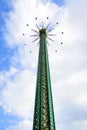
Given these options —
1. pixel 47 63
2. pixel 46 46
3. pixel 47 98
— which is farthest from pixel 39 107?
pixel 46 46

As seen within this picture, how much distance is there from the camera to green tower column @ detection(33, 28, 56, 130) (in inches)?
1756

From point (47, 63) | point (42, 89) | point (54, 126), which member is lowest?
point (54, 126)

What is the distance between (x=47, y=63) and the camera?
52.8 meters

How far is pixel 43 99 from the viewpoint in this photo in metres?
47.3

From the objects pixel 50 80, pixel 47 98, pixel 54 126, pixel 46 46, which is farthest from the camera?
pixel 46 46

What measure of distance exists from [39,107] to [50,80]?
20.5 ft

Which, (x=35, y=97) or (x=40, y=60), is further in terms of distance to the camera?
(x=40, y=60)

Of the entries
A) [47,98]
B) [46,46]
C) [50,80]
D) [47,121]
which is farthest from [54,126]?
[46,46]

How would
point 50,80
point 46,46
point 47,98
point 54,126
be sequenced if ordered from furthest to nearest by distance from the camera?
point 46,46 < point 50,80 < point 47,98 < point 54,126

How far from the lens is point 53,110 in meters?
46.8

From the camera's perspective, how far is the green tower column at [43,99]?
4461 cm

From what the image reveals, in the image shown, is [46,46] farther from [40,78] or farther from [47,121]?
[47,121]

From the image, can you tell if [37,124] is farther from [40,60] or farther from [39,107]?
[40,60]

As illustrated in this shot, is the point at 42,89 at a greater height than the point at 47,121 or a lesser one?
greater
